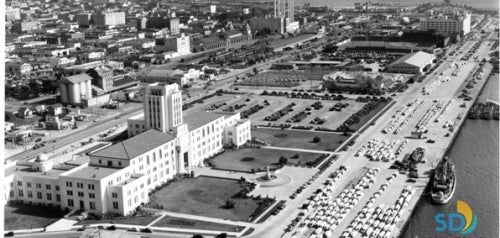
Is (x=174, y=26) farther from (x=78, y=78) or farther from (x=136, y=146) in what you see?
(x=136, y=146)

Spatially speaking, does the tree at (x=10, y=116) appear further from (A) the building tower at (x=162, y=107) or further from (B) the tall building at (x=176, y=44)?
(B) the tall building at (x=176, y=44)

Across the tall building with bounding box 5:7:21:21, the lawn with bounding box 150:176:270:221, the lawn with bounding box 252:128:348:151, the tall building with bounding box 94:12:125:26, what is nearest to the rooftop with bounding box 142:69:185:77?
the lawn with bounding box 252:128:348:151

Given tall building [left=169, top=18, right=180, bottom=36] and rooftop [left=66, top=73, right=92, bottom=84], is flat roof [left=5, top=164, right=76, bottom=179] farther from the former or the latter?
tall building [left=169, top=18, right=180, bottom=36]

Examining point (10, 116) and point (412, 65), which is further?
point (412, 65)

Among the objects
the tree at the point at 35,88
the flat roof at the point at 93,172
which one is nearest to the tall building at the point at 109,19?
the tree at the point at 35,88

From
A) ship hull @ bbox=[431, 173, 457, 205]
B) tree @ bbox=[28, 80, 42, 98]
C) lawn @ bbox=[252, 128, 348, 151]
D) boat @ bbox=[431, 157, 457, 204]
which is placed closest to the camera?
ship hull @ bbox=[431, 173, 457, 205]

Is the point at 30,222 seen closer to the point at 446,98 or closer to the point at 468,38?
the point at 446,98

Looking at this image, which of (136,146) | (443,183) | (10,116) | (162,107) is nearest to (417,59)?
(443,183)
